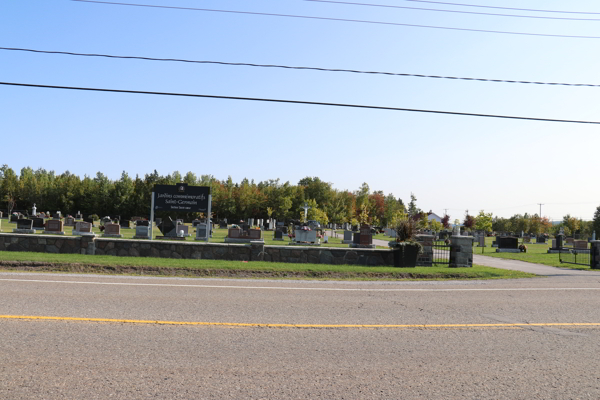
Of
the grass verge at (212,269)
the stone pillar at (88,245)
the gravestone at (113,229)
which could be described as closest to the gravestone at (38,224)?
the gravestone at (113,229)

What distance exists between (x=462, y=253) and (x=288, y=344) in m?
12.9

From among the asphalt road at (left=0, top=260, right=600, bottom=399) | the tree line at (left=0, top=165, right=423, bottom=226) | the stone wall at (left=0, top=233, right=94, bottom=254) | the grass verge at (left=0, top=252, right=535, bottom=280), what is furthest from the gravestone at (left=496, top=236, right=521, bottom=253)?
the tree line at (left=0, top=165, right=423, bottom=226)

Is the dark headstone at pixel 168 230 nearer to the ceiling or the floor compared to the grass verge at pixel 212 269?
nearer to the ceiling

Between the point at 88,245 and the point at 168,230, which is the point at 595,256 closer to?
the point at 88,245

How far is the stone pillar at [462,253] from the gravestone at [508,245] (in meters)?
17.0

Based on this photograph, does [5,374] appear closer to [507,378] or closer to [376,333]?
[376,333]

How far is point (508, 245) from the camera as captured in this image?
32562 millimetres

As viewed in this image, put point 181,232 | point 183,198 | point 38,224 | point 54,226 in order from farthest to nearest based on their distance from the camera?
1. point 38,224
2. point 54,226
3. point 181,232
4. point 183,198

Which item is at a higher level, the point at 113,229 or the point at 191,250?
the point at 113,229

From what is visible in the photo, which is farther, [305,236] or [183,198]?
[305,236]

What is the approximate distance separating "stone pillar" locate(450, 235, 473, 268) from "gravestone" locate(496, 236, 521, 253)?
17.0 m

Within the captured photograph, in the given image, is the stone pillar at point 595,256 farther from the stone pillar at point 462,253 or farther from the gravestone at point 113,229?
the gravestone at point 113,229

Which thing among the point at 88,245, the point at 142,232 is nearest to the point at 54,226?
the point at 142,232

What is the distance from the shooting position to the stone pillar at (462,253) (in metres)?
17.0
